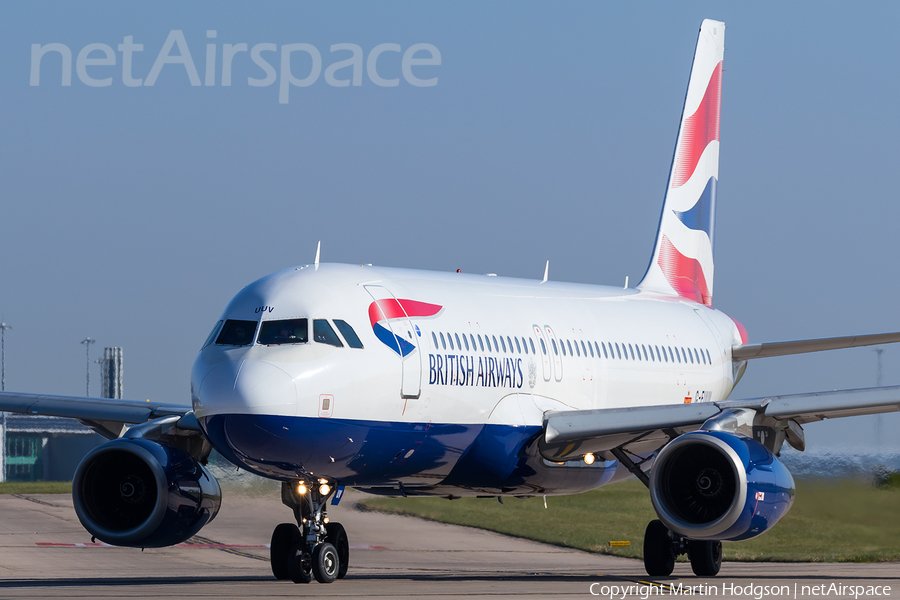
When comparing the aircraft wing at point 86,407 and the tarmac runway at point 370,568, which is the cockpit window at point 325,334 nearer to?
the tarmac runway at point 370,568

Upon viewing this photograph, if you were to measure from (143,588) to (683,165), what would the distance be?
1498cm

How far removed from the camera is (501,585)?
57.3 ft

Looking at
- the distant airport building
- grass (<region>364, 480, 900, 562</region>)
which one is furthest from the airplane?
the distant airport building

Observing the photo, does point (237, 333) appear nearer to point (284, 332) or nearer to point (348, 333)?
point (284, 332)

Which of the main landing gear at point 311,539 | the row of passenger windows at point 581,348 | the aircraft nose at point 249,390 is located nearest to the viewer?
the aircraft nose at point 249,390

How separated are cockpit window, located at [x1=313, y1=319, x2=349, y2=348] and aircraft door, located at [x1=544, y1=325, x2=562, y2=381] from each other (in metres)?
4.84

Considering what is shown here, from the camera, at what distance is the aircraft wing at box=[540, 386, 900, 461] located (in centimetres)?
1745

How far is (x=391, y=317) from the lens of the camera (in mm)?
17125

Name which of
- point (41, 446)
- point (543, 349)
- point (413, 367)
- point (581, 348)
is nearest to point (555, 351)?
point (543, 349)

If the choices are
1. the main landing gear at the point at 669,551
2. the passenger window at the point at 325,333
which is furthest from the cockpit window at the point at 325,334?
the main landing gear at the point at 669,551

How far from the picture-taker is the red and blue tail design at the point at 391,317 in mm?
16781

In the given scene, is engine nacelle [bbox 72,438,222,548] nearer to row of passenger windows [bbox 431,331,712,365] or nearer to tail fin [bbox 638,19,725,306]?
row of passenger windows [bbox 431,331,712,365]

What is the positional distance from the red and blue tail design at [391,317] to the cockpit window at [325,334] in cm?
69

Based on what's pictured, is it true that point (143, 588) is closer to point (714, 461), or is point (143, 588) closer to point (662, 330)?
point (714, 461)
